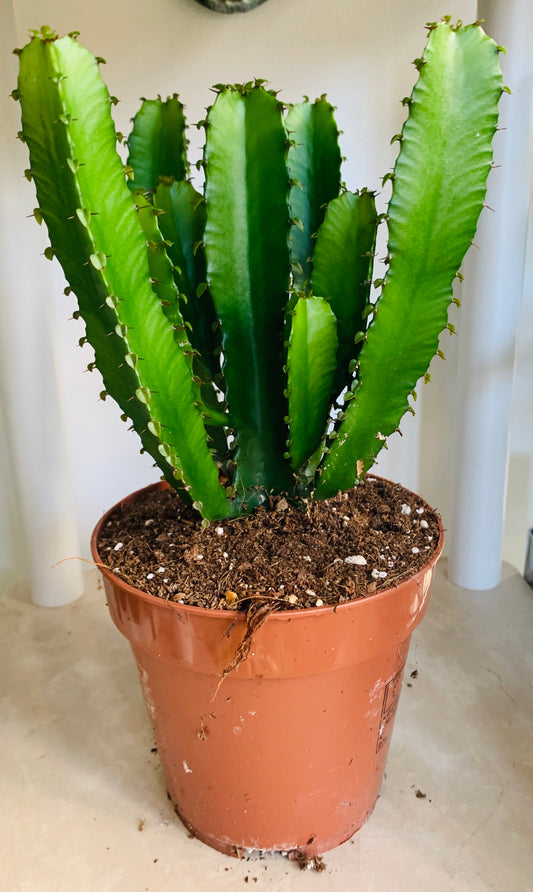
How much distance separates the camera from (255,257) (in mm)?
798

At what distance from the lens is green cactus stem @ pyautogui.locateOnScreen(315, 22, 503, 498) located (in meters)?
0.69

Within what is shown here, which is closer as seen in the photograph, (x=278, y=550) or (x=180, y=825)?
(x=278, y=550)

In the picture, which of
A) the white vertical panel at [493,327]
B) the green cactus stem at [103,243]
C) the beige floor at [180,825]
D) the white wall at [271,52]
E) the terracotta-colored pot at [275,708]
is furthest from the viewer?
the white wall at [271,52]

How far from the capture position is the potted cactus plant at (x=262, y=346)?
672 mm

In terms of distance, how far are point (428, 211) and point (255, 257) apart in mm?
209

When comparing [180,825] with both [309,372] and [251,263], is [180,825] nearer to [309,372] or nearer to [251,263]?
[309,372]

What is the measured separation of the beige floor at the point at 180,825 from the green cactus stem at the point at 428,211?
529 mm

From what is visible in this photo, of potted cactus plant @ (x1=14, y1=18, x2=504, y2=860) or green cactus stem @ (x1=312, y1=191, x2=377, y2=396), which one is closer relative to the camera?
potted cactus plant @ (x1=14, y1=18, x2=504, y2=860)

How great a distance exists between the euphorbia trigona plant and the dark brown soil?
47 mm

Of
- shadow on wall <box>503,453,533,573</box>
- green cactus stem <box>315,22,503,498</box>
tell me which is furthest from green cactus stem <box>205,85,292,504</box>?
shadow on wall <box>503,453,533,573</box>

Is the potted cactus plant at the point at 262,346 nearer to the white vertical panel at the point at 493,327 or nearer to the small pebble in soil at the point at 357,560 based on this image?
the small pebble in soil at the point at 357,560

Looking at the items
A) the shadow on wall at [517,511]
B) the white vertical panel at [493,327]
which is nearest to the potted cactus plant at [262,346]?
the white vertical panel at [493,327]

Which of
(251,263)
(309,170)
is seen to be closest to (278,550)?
(251,263)

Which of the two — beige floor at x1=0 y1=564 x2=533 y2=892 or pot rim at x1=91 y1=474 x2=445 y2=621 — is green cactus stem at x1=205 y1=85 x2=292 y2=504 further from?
beige floor at x1=0 y1=564 x2=533 y2=892
